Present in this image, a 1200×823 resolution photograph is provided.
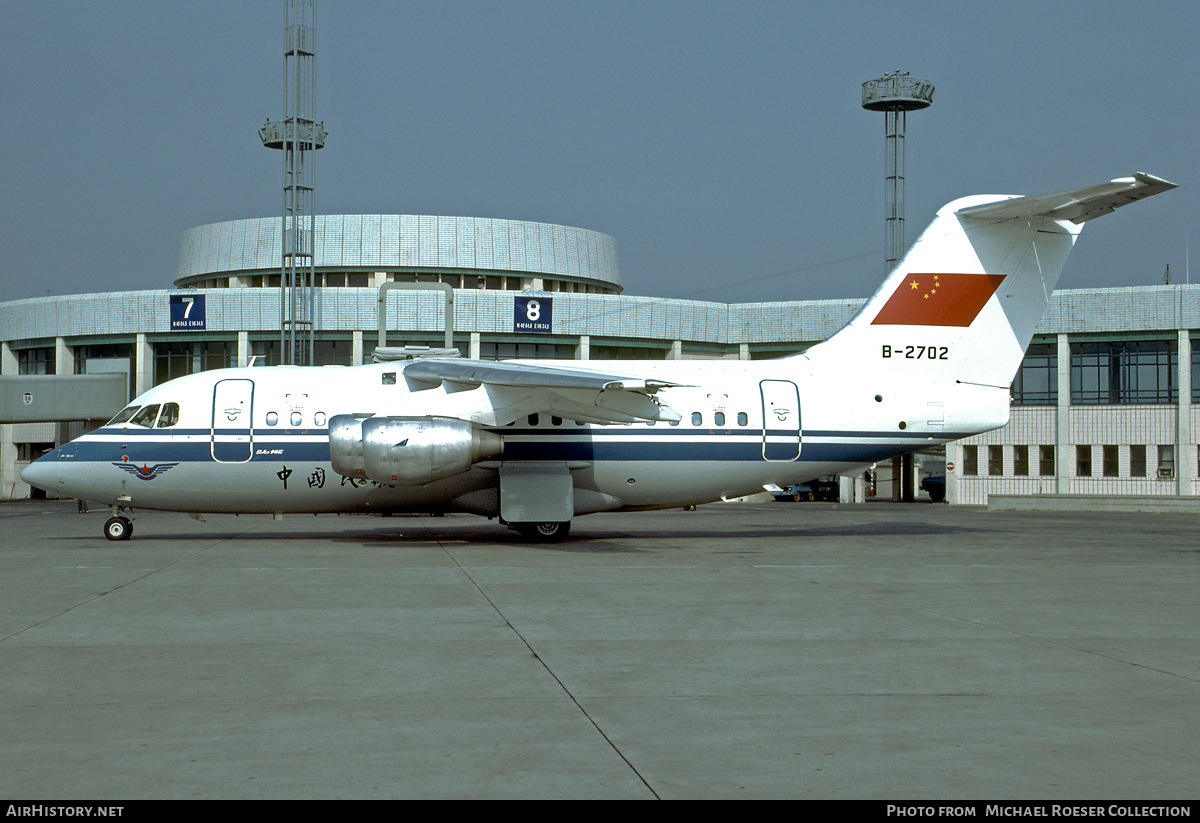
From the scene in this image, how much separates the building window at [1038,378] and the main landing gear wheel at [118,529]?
42.7 metres

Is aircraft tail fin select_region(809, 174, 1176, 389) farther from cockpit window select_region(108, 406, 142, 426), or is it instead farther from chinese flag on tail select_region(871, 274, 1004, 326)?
cockpit window select_region(108, 406, 142, 426)

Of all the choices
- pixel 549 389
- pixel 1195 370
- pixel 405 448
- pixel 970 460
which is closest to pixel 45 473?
pixel 405 448

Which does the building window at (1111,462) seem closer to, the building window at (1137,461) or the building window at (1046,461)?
the building window at (1137,461)

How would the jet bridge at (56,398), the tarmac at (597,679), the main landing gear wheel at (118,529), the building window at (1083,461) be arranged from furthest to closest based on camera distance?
the building window at (1083,461) < the jet bridge at (56,398) < the main landing gear wheel at (118,529) < the tarmac at (597,679)

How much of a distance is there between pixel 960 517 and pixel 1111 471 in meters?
20.1

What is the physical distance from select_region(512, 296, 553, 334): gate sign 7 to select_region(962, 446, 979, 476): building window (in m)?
21.0

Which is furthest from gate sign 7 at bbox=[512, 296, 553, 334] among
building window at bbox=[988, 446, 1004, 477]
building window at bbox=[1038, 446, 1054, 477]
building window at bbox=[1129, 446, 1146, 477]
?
building window at bbox=[1129, 446, 1146, 477]

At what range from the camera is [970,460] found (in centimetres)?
5528

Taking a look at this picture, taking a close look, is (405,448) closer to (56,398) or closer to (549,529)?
(549,529)

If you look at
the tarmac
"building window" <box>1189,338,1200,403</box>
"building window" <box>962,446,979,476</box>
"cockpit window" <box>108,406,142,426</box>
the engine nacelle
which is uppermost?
"building window" <box>1189,338,1200,403</box>

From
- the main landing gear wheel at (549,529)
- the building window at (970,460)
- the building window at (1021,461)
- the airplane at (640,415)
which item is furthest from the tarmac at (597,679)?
the building window at (970,460)

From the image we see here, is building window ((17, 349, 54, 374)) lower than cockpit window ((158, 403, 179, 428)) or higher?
higher

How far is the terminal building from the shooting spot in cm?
5238

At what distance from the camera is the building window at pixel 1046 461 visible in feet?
176
